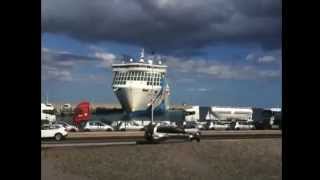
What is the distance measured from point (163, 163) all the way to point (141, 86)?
35.2 meters

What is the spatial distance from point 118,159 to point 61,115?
31358mm

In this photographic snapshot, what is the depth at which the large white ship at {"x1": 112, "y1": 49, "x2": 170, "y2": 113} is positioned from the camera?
49.8 meters

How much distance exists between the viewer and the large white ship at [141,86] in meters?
49.8

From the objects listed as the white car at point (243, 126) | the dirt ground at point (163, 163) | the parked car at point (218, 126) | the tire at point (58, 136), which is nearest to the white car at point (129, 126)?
the parked car at point (218, 126)

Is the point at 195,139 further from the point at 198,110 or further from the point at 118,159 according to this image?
the point at 198,110

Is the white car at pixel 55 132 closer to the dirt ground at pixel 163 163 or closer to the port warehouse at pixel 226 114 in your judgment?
the dirt ground at pixel 163 163

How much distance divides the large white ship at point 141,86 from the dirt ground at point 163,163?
31.6 meters

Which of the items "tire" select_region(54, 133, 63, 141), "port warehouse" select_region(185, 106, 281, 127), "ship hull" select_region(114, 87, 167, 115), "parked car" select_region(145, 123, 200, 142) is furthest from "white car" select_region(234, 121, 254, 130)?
"tire" select_region(54, 133, 63, 141)
